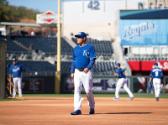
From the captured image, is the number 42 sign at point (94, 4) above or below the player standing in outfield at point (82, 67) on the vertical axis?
above

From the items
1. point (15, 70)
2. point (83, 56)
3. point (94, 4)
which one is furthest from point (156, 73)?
point (94, 4)

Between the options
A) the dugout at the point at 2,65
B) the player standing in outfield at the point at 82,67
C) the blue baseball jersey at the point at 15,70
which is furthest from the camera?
the blue baseball jersey at the point at 15,70

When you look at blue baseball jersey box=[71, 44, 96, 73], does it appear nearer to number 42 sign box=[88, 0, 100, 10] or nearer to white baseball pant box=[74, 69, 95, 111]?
white baseball pant box=[74, 69, 95, 111]

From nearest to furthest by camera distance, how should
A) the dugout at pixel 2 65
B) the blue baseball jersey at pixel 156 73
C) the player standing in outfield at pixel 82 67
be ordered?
the player standing in outfield at pixel 82 67
the dugout at pixel 2 65
the blue baseball jersey at pixel 156 73

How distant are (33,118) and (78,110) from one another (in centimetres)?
150

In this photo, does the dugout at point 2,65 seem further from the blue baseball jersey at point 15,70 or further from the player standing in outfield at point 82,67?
the player standing in outfield at point 82,67

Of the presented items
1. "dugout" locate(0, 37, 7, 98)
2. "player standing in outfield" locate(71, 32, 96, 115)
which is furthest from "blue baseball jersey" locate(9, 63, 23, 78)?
"player standing in outfield" locate(71, 32, 96, 115)

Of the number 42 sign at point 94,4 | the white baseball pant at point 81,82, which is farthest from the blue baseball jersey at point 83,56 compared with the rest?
the number 42 sign at point 94,4

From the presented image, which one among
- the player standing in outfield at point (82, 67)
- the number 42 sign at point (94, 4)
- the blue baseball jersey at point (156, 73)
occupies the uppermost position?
the number 42 sign at point (94, 4)

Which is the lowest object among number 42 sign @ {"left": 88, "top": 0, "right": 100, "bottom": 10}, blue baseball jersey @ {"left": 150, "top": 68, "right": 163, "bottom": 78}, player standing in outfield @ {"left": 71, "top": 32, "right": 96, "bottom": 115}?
blue baseball jersey @ {"left": 150, "top": 68, "right": 163, "bottom": 78}

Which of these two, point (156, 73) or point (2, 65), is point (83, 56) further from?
point (156, 73)

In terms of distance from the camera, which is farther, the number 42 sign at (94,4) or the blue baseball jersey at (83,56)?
the number 42 sign at (94,4)

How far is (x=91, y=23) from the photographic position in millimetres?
70312

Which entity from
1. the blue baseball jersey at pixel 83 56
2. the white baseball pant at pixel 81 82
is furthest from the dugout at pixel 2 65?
the white baseball pant at pixel 81 82
